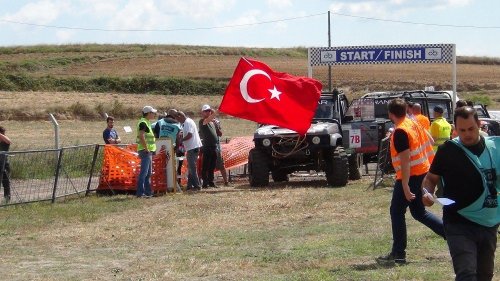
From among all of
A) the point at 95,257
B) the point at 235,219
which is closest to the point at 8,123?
the point at 235,219

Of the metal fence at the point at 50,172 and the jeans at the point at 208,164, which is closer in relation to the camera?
the metal fence at the point at 50,172

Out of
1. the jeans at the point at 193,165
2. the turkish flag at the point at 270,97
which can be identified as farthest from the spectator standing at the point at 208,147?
the turkish flag at the point at 270,97

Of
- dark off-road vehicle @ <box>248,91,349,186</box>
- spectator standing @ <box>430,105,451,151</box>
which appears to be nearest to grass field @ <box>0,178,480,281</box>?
dark off-road vehicle @ <box>248,91,349,186</box>

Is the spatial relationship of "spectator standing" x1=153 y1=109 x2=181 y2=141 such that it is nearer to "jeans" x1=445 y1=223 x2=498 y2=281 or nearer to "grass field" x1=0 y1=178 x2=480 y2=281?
"grass field" x1=0 y1=178 x2=480 y2=281

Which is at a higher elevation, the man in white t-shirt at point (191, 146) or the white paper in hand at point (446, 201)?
the white paper in hand at point (446, 201)

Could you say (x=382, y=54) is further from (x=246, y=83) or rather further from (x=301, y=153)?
(x=246, y=83)

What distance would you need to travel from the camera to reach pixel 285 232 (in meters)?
12.1

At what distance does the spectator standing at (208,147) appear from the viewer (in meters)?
18.8

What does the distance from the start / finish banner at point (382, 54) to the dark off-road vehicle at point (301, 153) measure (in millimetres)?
4358

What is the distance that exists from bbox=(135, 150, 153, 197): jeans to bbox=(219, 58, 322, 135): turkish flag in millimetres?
1663

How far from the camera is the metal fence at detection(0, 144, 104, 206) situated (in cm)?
1579

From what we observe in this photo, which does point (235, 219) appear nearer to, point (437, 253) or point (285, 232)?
point (285, 232)

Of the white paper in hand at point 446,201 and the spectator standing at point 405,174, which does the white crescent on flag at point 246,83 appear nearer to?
the spectator standing at point 405,174

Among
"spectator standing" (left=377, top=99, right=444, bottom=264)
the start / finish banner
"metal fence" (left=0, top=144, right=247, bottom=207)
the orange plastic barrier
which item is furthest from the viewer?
the start / finish banner
